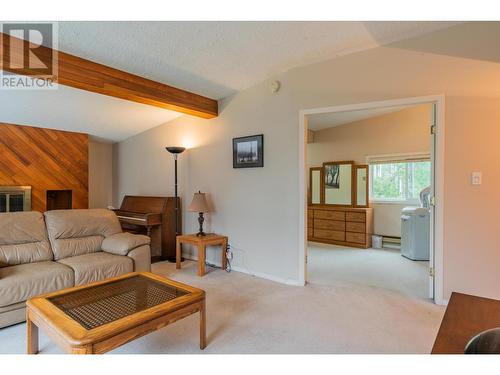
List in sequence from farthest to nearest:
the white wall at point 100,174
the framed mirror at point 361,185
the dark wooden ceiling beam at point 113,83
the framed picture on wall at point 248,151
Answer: the white wall at point 100,174 < the framed mirror at point 361,185 < the framed picture on wall at point 248,151 < the dark wooden ceiling beam at point 113,83

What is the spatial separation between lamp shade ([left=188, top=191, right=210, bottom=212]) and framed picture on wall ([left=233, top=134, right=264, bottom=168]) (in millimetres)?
633

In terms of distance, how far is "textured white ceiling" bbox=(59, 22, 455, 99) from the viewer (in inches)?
91.3

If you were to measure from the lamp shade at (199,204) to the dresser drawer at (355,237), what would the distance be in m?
2.94

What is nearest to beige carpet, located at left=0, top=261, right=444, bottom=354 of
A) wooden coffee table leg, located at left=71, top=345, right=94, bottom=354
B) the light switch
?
wooden coffee table leg, located at left=71, top=345, right=94, bottom=354

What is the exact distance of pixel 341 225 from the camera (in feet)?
18.2

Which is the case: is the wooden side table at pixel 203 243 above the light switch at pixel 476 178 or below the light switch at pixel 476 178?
below

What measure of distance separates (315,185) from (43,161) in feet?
16.4

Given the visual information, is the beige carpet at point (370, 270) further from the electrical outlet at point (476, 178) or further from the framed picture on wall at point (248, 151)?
the framed picture on wall at point (248, 151)

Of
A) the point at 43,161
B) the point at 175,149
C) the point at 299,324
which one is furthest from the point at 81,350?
the point at 43,161

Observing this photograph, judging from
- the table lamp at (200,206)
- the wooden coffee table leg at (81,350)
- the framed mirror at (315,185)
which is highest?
the framed mirror at (315,185)

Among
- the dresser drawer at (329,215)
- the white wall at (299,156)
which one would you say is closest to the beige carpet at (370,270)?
the white wall at (299,156)

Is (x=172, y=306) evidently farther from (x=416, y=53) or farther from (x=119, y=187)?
(x=119, y=187)

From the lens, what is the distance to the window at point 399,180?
16.9 ft
